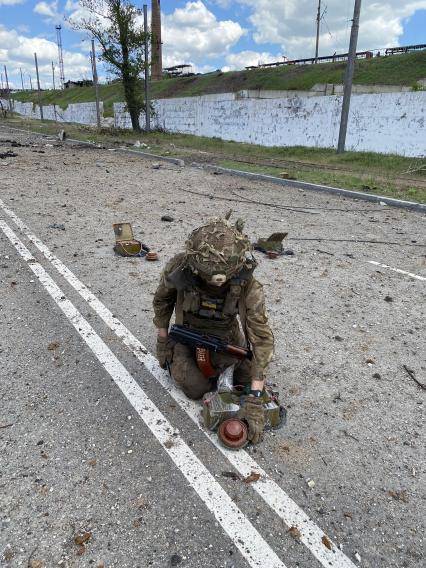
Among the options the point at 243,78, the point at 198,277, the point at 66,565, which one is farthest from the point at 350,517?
the point at 243,78

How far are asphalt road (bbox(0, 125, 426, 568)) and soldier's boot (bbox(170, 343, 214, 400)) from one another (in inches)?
3.4

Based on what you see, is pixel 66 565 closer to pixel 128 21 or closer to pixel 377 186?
pixel 377 186

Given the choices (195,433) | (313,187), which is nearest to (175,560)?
(195,433)

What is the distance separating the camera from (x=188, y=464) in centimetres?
226

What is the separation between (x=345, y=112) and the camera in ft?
50.8

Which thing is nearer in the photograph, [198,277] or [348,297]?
[198,277]

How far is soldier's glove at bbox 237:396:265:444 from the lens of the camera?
2373 mm

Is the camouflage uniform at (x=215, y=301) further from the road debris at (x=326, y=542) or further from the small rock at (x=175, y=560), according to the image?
the small rock at (x=175, y=560)

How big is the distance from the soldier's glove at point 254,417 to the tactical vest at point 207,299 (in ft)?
1.65

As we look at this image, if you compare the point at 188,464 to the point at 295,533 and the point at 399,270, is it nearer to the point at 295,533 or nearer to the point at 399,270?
the point at 295,533

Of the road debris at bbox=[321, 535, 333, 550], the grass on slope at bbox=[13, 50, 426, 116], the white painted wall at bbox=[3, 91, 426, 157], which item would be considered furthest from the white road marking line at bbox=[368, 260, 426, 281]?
the grass on slope at bbox=[13, 50, 426, 116]

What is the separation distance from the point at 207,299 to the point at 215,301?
48 mm

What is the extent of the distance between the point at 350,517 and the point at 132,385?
1535 mm

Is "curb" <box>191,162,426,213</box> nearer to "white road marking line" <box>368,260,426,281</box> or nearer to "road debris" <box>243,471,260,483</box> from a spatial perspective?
"white road marking line" <box>368,260,426,281</box>
